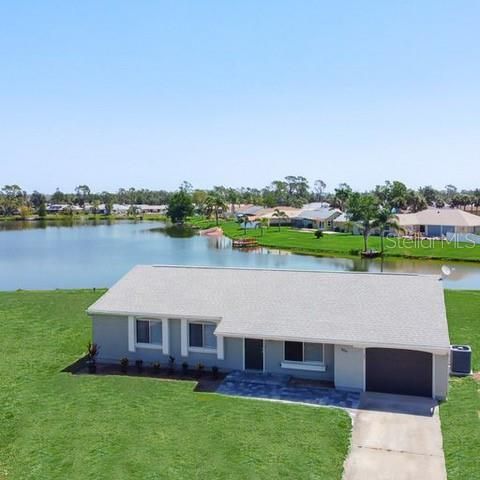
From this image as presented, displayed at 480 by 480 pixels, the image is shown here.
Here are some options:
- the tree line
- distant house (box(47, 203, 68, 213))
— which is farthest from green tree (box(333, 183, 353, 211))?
distant house (box(47, 203, 68, 213))

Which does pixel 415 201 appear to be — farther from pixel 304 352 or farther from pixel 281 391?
pixel 281 391

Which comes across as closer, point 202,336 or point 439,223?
point 202,336

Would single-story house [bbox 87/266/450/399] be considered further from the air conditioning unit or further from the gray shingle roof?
the air conditioning unit

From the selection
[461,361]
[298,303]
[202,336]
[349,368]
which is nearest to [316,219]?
[298,303]

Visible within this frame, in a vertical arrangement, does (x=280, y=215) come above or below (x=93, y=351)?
above

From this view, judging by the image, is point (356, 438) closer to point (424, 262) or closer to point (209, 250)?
point (424, 262)

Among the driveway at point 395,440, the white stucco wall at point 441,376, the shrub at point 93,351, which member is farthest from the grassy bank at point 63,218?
the driveway at point 395,440

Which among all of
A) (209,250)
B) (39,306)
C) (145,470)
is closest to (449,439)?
(145,470)
